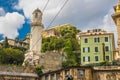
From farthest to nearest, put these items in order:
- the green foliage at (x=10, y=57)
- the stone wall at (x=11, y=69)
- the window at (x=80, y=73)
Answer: the green foliage at (x=10, y=57), the stone wall at (x=11, y=69), the window at (x=80, y=73)

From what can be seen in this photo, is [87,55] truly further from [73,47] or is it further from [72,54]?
[73,47]

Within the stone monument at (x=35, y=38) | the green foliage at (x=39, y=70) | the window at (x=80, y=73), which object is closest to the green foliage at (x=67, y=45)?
the stone monument at (x=35, y=38)

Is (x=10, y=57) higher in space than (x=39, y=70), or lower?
higher

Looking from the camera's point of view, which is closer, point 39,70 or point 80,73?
point 80,73

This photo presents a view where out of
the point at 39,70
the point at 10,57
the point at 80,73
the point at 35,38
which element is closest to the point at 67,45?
the point at 35,38

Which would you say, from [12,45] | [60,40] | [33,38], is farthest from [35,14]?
[12,45]

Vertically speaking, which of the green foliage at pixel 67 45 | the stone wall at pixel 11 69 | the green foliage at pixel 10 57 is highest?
the green foliage at pixel 67 45

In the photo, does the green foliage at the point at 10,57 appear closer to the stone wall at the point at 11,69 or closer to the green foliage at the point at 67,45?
the green foliage at the point at 67,45

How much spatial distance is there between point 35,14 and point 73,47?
14.8m

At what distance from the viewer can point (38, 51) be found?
5953cm

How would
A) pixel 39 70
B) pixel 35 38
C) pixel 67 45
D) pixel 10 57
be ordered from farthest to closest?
pixel 67 45 < pixel 10 57 < pixel 35 38 < pixel 39 70

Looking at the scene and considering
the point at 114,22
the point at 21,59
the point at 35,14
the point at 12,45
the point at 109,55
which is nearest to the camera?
the point at 114,22

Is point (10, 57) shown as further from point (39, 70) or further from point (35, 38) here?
point (39, 70)

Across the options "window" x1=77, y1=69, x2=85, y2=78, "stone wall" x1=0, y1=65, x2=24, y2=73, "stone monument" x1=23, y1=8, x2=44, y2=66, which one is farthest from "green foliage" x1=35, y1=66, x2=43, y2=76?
"window" x1=77, y1=69, x2=85, y2=78
